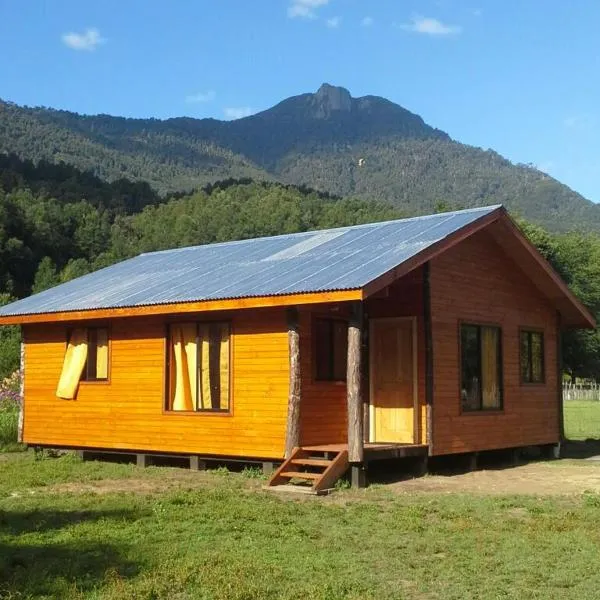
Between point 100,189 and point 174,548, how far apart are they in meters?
78.9

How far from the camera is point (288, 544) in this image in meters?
8.48

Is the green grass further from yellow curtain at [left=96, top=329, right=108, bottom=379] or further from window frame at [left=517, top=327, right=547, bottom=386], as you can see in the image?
yellow curtain at [left=96, top=329, right=108, bottom=379]

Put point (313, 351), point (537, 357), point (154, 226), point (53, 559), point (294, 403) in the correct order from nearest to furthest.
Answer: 1. point (53, 559)
2. point (294, 403)
3. point (313, 351)
4. point (537, 357)
5. point (154, 226)

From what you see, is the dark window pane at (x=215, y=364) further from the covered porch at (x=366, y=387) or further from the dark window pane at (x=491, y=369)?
the dark window pane at (x=491, y=369)

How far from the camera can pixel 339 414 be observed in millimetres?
14383

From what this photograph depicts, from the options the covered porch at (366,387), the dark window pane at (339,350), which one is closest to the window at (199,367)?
the covered porch at (366,387)

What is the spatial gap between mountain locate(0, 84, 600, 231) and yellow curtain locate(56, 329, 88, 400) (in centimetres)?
9100

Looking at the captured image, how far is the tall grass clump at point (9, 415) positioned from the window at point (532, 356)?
32.3 ft

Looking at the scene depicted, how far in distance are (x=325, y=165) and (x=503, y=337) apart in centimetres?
15958

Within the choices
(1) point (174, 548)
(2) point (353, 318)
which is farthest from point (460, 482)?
(1) point (174, 548)

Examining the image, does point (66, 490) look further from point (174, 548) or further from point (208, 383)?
point (174, 548)

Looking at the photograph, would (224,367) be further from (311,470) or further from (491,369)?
(491,369)

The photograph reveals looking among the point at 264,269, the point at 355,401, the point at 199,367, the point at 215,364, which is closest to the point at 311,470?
the point at 355,401

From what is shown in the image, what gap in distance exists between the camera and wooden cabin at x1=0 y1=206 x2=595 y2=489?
13.5 meters
